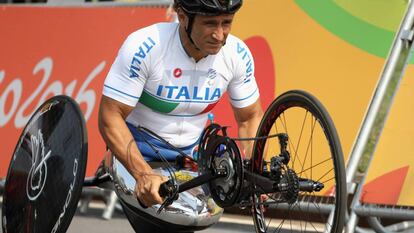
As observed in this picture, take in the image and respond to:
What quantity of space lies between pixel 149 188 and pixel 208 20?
2.79 feet

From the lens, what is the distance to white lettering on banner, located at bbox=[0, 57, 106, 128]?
29.1ft

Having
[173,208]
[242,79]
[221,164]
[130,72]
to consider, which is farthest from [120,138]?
[242,79]

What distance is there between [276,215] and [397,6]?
2.39 m

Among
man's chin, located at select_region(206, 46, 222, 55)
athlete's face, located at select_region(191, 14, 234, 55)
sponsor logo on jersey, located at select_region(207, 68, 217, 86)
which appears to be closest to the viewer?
athlete's face, located at select_region(191, 14, 234, 55)

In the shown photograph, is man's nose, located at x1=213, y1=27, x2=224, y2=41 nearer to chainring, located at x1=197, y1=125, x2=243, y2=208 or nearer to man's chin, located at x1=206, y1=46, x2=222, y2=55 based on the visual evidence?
man's chin, located at x1=206, y1=46, x2=222, y2=55

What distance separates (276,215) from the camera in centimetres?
612

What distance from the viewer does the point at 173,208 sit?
5223 millimetres

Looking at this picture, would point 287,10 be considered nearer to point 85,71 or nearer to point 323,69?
point 323,69

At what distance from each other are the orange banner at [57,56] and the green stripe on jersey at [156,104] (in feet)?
10.7

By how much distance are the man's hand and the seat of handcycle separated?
167 mm

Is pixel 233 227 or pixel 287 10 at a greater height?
pixel 287 10

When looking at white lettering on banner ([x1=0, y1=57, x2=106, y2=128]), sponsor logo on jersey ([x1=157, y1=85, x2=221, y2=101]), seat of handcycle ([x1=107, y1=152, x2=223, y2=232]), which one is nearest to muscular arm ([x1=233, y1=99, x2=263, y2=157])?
sponsor logo on jersey ([x1=157, y1=85, x2=221, y2=101])

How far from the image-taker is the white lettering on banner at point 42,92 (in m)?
8.88

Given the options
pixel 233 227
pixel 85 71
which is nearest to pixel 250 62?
pixel 233 227
